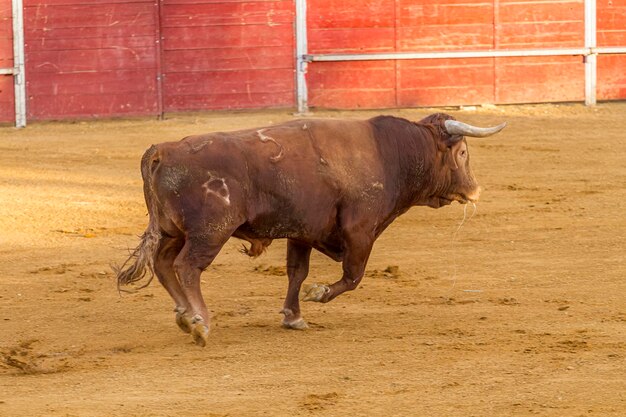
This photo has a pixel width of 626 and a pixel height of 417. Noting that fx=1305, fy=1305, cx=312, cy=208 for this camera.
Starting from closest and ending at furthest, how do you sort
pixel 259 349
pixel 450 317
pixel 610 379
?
pixel 610 379, pixel 259 349, pixel 450 317

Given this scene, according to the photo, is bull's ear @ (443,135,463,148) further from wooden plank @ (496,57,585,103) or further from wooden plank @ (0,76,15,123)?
wooden plank @ (0,76,15,123)

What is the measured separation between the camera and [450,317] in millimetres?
7270

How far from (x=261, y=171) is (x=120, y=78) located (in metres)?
9.16

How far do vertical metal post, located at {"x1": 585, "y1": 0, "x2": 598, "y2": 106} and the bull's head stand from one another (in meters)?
9.06

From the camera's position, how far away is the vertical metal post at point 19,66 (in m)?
15.2

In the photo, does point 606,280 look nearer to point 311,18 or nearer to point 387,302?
point 387,302

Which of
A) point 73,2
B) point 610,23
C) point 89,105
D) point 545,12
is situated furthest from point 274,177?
point 610,23

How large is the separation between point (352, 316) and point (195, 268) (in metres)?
1.27

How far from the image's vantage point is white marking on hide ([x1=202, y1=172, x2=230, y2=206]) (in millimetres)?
6441

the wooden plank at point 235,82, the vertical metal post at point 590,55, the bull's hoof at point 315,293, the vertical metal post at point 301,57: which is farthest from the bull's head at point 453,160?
the vertical metal post at point 590,55

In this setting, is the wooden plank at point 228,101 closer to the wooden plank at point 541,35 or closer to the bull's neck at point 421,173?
the wooden plank at point 541,35

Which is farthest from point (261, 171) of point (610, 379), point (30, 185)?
point (30, 185)

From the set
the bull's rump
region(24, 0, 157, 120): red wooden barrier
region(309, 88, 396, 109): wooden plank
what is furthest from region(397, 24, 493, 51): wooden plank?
the bull's rump

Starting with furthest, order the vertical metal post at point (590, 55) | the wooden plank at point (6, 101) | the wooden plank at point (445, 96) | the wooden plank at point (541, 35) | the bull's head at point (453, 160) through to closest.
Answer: the vertical metal post at point (590, 55) → the wooden plank at point (541, 35) → the wooden plank at point (445, 96) → the wooden plank at point (6, 101) → the bull's head at point (453, 160)
